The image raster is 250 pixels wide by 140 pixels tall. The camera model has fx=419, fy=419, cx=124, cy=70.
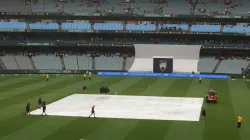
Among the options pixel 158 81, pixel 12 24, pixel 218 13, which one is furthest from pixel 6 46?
pixel 218 13

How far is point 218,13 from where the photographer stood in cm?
7738

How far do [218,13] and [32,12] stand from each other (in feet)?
114

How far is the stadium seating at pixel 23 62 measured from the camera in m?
74.3

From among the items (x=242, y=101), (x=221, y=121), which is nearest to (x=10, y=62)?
(x=242, y=101)

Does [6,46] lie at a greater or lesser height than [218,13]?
lesser

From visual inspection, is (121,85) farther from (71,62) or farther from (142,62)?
(71,62)

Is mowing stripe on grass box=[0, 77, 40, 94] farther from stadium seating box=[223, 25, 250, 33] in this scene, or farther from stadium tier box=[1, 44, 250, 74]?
stadium seating box=[223, 25, 250, 33]

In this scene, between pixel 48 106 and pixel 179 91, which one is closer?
pixel 48 106

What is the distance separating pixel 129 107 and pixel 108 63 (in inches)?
1487

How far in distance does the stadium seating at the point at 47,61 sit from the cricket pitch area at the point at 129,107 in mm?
30352

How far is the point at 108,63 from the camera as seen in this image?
248 feet

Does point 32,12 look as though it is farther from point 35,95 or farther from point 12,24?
→ point 35,95

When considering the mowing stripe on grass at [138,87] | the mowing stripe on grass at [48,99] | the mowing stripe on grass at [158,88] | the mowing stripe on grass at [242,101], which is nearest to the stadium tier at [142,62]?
the mowing stripe on grass at [158,88]

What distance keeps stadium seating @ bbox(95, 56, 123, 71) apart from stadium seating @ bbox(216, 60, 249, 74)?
57.7 feet
